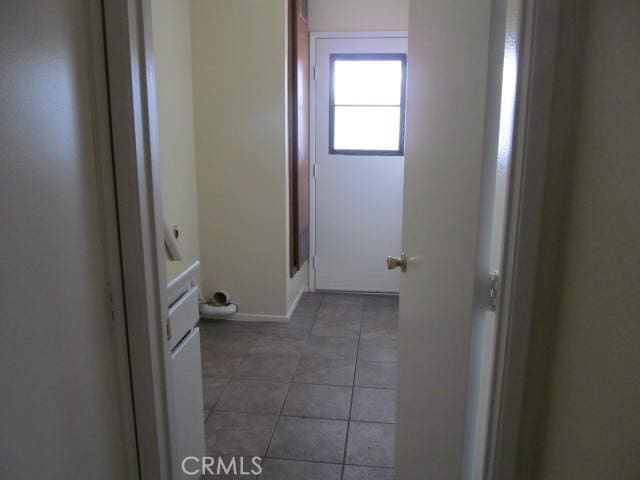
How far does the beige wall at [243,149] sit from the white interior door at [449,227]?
181cm

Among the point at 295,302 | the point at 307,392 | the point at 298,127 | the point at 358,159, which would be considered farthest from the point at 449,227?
the point at 358,159

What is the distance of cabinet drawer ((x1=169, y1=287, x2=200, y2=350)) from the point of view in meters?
1.61

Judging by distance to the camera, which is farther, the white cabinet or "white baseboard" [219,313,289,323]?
"white baseboard" [219,313,289,323]

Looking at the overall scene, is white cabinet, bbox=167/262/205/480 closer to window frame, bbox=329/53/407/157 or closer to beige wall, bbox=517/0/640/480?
beige wall, bbox=517/0/640/480

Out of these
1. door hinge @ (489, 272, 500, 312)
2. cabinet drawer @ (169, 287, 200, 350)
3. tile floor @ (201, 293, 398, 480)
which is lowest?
tile floor @ (201, 293, 398, 480)

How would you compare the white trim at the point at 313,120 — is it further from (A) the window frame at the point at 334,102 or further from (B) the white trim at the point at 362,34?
(A) the window frame at the point at 334,102

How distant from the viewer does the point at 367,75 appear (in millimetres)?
3902

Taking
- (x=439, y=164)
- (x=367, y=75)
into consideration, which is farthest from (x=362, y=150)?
(x=439, y=164)

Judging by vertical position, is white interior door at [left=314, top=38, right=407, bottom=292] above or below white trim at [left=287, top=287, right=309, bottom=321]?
above

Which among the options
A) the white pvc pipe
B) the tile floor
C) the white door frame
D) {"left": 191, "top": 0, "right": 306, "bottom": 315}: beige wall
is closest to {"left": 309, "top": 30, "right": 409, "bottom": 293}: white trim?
the tile floor

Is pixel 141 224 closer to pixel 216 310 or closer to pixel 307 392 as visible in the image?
pixel 307 392

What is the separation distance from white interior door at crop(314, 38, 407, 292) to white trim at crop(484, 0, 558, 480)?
3051 millimetres

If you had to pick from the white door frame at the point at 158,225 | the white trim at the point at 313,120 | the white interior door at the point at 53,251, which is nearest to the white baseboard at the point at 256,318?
the white trim at the point at 313,120

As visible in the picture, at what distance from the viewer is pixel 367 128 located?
13.1 ft
